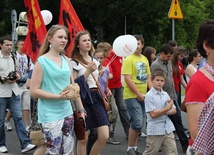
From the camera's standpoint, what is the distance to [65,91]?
467 centimetres

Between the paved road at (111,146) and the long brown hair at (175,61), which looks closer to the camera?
the paved road at (111,146)

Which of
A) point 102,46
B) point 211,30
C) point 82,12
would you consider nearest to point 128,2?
point 82,12

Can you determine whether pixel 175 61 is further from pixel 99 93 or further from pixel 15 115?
pixel 15 115

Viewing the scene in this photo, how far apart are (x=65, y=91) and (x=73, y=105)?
66 cm

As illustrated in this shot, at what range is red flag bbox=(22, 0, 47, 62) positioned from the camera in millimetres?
7066

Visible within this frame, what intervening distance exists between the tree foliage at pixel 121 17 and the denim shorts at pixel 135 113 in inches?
931

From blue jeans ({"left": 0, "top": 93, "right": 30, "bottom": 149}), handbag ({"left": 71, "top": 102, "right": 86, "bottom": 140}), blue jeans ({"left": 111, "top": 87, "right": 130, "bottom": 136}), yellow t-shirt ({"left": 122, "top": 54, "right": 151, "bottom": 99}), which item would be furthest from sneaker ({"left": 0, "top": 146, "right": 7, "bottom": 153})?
handbag ({"left": 71, "top": 102, "right": 86, "bottom": 140})

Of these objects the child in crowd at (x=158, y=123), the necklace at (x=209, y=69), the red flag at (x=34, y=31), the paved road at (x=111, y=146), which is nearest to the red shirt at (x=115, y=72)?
the paved road at (x=111, y=146)

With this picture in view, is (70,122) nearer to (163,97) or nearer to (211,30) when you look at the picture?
(163,97)

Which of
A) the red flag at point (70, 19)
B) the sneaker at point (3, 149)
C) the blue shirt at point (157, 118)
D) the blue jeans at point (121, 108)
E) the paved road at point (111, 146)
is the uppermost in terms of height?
the red flag at point (70, 19)

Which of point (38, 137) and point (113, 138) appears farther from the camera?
point (113, 138)

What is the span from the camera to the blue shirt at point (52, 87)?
4828 millimetres

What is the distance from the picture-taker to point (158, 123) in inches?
235

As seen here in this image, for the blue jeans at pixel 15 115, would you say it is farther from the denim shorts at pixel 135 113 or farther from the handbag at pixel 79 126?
the handbag at pixel 79 126
